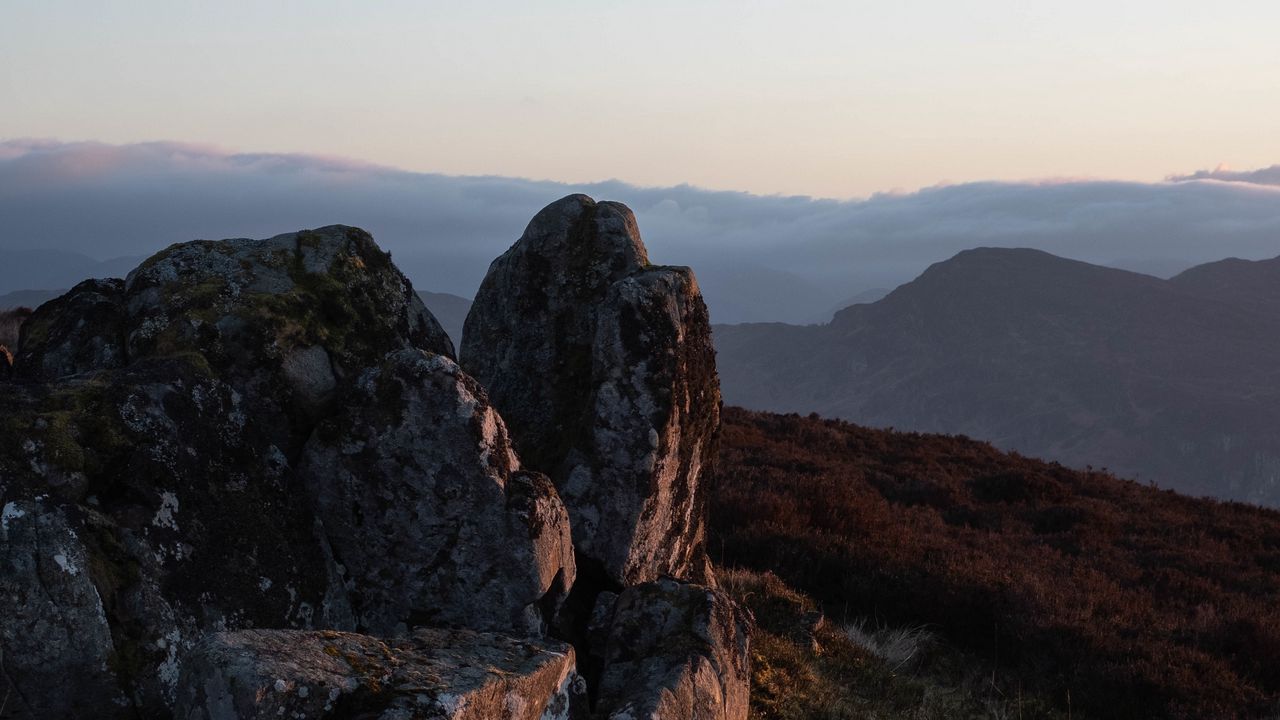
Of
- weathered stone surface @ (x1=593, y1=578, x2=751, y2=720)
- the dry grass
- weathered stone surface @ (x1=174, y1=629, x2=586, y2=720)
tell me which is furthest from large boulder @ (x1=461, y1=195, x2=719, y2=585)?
weathered stone surface @ (x1=174, y1=629, x2=586, y2=720)

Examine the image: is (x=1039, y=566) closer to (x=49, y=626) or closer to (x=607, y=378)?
(x=607, y=378)

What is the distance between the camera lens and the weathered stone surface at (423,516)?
7.17m

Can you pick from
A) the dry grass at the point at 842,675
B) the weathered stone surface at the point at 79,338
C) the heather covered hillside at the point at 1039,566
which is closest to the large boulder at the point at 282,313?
the weathered stone surface at the point at 79,338

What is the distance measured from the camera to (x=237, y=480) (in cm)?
666

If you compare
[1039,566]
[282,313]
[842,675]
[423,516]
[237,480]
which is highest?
[282,313]

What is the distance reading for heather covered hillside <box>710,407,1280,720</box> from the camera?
12000mm

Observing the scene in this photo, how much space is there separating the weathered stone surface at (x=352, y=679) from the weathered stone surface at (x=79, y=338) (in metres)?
4.54

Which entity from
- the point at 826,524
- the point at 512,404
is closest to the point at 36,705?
the point at 512,404

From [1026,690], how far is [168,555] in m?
9.74

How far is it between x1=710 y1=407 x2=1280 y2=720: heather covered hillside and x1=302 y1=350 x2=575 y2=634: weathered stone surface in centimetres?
416

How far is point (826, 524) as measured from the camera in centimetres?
1770

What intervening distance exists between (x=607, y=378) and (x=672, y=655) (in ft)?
8.74

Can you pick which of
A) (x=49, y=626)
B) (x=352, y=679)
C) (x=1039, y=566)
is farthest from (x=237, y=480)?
(x=1039, y=566)

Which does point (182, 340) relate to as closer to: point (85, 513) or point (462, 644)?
point (85, 513)
